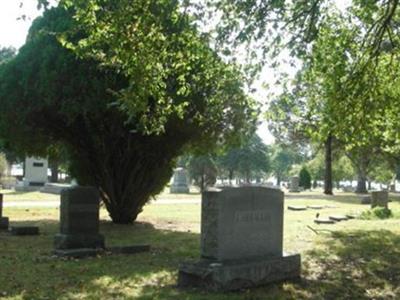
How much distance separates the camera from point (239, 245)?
915 cm

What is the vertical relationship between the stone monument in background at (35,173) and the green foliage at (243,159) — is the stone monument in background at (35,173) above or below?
below

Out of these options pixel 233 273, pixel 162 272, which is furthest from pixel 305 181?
pixel 233 273

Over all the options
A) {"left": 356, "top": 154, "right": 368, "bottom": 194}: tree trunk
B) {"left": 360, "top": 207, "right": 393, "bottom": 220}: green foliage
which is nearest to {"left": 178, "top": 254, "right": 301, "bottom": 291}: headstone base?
{"left": 360, "top": 207, "right": 393, "bottom": 220}: green foliage

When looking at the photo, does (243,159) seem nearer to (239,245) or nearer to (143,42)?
(143,42)

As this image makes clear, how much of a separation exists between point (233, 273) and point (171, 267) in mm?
2529

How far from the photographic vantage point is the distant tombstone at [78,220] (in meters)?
13.0

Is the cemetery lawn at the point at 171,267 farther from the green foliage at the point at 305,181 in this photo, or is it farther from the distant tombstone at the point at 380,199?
the green foliage at the point at 305,181

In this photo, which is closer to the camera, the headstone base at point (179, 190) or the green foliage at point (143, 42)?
the green foliage at point (143, 42)

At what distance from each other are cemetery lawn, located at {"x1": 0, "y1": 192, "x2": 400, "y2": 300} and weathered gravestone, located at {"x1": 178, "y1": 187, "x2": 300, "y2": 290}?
220 millimetres

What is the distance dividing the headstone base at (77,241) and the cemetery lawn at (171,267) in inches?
13.8

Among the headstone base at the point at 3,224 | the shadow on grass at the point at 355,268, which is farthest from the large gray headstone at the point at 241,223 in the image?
the headstone base at the point at 3,224

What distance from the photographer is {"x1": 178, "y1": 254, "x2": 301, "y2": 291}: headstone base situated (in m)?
8.49

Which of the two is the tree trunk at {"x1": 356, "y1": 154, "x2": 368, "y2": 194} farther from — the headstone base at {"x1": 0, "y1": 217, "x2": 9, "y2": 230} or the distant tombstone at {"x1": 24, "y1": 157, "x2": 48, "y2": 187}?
the headstone base at {"x1": 0, "y1": 217, "x2": 9, "y2": 230}

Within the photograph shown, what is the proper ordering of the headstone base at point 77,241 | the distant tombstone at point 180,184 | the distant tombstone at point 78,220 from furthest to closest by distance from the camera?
the distant tombstone at point 180,184, the distant tombstone at point 78,220, the headstone base at point 77,241
